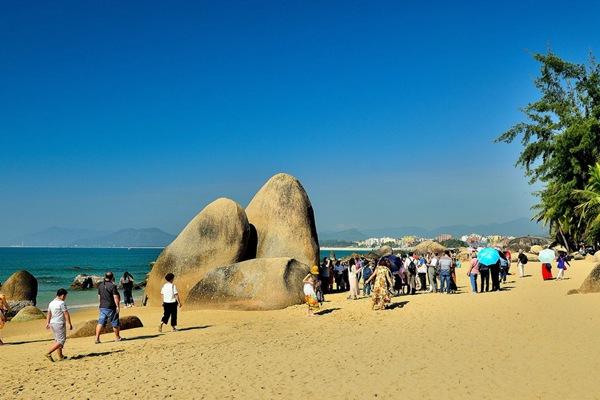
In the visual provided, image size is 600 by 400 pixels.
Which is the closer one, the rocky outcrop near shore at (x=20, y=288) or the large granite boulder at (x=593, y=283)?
the large granite boulder at (x=593, y=283)

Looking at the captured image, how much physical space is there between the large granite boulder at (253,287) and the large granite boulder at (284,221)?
14.6 feet

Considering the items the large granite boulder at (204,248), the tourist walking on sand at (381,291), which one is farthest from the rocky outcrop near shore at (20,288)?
the tourist walking on sand at (381,291)

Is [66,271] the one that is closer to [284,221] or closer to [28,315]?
[28,315]

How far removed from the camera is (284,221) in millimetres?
25062

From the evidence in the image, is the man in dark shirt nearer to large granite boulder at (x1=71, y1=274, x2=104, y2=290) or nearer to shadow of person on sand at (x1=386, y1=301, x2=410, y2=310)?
shadow of person on sand at (x1=386, y1=301, x2=410, y2=310)

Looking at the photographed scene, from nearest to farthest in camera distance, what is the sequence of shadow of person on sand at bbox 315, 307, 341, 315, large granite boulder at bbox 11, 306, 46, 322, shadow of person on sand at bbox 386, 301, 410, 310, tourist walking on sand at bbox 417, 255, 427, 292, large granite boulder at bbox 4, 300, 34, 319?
1. shadow of person on sand at bbox 386, 301, 410, 310
2. shadow of person on sand at bbox 315, 307, 341, 315
3. large granite boulder at bbox 11, 306, 46, 322
4. tourist walking on sand at bbox 417, 255, 427, 292
5. large granite boulder at bbox 4, 300, 34, 319

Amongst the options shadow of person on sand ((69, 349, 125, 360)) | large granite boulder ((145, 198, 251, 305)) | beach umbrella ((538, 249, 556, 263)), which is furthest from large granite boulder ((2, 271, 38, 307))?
beach umbrella ((538, 249, 556, 263))

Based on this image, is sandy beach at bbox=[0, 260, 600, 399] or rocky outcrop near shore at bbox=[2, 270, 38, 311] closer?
sandy beach at bbox=[0, 260, 600, 399]

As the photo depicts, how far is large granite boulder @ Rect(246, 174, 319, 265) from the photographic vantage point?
24359 mm

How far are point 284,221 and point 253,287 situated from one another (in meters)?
6.40

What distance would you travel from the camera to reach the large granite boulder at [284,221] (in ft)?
79.9

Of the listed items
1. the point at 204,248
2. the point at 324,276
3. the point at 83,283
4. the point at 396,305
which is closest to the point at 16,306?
the point at 204,248

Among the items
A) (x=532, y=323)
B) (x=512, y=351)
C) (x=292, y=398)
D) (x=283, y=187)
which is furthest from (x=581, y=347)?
(x=283, y=187)

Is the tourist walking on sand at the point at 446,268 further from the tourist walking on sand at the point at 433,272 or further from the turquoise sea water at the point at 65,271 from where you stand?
the turquoise sea water at the point at 65,271
